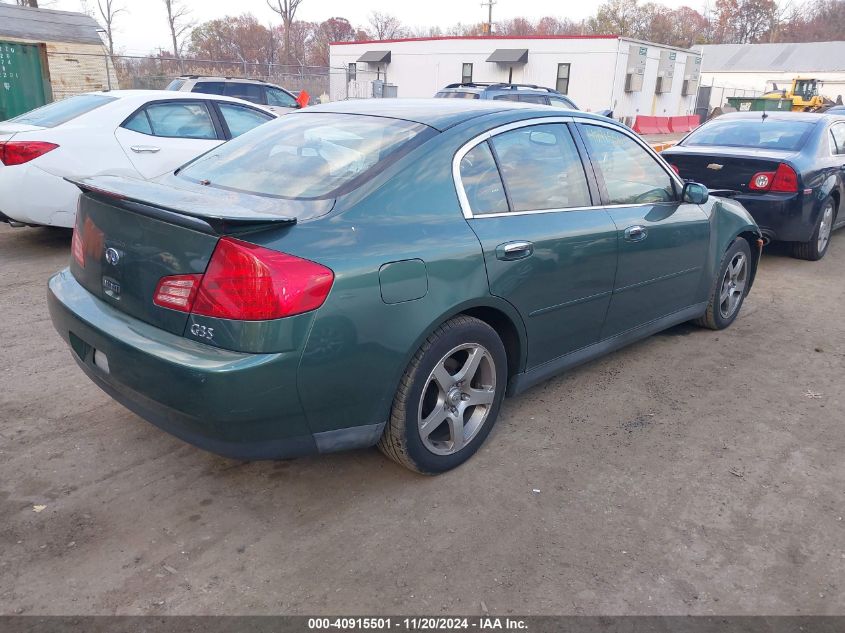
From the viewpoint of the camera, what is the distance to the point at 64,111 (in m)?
6.58

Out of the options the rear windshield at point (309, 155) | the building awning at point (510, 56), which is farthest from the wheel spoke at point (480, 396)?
the building awning at point (510, 56)

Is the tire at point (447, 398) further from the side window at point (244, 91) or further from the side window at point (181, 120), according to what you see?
the side window at point (244, 91)

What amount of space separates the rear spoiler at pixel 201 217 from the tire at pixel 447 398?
829mm

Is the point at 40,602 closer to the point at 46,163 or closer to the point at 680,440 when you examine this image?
the point at 680,440

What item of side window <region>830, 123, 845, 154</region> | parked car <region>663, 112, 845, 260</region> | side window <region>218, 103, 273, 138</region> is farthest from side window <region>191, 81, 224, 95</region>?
side window <region>830, 123, 845, 154</region>

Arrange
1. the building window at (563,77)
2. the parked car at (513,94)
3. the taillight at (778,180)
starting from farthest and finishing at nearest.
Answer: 1. the building window at (563,77)
2. the parked car at (513,94)
3. the taillight at (778,180)

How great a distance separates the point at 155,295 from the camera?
2604mm

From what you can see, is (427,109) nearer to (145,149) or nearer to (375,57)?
(145,149)

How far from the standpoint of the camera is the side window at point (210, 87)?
13422mm

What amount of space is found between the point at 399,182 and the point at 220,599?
1745 mm

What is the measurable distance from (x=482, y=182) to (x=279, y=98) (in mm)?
12075

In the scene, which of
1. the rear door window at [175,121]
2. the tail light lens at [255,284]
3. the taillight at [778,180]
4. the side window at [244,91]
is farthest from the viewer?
the side window at [244,91]

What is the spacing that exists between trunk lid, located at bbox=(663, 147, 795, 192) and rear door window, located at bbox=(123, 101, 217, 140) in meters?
5.17
